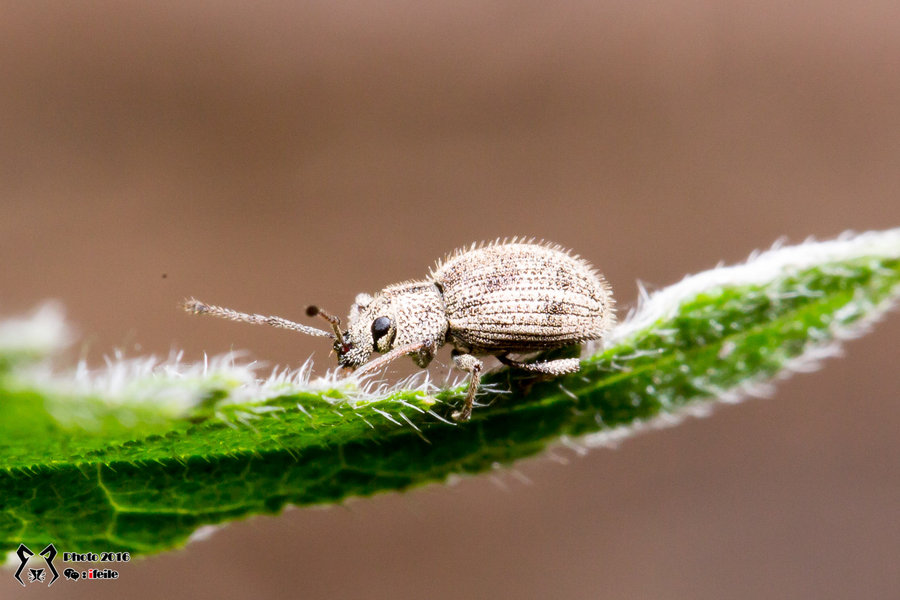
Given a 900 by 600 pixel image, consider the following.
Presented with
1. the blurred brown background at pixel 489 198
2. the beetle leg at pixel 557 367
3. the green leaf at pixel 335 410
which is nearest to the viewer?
the green leaf at pixel 335 410

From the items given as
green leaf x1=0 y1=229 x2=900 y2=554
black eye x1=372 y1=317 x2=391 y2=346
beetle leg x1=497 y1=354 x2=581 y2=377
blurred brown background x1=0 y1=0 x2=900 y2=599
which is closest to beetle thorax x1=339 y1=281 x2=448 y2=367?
black eye x1=372 y1=317 x2=391 y2=346

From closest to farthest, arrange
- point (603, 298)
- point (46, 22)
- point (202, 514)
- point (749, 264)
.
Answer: point (202, 514), point (749, 264), point (603, 298), point (46, 22)

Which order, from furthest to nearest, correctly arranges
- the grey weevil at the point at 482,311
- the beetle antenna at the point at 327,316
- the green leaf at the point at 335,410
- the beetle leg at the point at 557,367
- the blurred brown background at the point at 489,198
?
the blurred brown background at the point at 489,198 → the beetle antenna at the point at 327,316 → the grey weevil at the point at 482,311 → the beetle leg at the point at 557,367 → the green leaf at the point at 335,410

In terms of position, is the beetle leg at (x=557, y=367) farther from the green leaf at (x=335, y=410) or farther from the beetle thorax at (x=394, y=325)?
the beetle thorax at (x=394, y=325)

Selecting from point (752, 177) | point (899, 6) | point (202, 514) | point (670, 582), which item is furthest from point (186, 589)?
point (899, 6)

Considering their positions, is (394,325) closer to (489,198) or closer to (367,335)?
(367,335)

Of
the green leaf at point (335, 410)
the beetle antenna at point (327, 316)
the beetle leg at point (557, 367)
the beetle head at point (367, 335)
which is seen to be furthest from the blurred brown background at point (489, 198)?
the green leaf at point (335, 410)

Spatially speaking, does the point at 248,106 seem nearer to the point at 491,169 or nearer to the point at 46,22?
the point at 46,22
